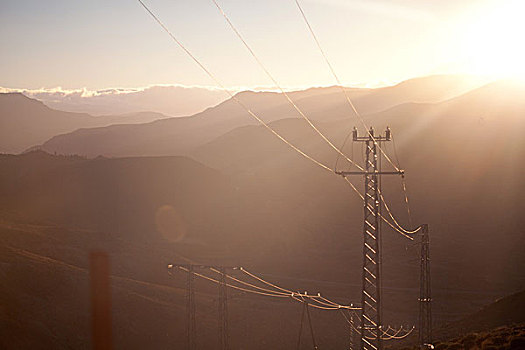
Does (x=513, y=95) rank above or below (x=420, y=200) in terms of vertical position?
above

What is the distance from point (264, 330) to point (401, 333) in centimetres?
1356

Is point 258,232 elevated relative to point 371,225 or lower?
lower

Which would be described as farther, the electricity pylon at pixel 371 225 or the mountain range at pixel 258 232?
the mountain range at pixel 258 232

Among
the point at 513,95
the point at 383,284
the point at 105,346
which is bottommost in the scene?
the point at 383,284

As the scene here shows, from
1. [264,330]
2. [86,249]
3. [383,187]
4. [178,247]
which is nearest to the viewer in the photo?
[264,330]

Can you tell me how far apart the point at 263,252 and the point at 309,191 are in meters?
38.1

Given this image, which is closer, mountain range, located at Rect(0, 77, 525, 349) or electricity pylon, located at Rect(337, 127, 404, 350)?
electricity pylon, located at Rect(337, 127, 404, 350)

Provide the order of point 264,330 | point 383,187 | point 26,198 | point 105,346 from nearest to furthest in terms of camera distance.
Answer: point 105,346 < point 264,330 < point 26,198 < point 383,187

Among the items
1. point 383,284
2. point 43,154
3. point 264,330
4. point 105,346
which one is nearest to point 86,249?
point 264,330

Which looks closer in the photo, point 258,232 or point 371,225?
point 371,225

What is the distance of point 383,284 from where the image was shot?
8512 cm

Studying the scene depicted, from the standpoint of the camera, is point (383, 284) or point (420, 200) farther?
point (420, 200)

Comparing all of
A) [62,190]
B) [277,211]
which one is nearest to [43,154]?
[62,190]

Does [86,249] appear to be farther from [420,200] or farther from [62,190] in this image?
[420,200]
